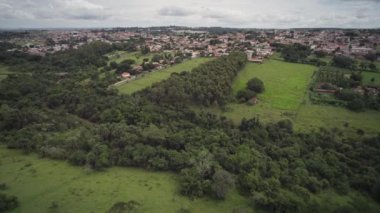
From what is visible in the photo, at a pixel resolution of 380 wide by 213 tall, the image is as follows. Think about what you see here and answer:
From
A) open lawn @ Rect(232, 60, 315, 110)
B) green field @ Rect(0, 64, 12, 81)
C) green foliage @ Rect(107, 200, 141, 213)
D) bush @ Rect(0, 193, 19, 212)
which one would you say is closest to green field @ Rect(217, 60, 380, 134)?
open lawn @ Rect(232, 60, 315, 110)

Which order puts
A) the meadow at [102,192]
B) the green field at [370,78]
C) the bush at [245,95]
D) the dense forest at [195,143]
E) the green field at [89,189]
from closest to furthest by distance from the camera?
1. the meadow at [102,192]
2. the green field at [89,189]
3. the dense forest at [195,143]
4. the bush at [245,95]
5. the green field at [370,78]

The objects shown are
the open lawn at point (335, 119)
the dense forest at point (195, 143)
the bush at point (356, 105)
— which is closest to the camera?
the dense forest at point (195, 143)

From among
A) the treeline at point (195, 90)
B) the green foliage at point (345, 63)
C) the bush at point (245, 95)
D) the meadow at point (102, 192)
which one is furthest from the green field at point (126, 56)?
the meadow at point (102, 192)

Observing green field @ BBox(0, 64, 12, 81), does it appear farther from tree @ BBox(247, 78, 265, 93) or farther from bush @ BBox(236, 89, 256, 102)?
tree @ BBox(247, 78, 265, 93)

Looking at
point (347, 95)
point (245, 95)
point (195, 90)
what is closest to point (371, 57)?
point (347, 95)

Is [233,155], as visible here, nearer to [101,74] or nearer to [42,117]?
[42,117]

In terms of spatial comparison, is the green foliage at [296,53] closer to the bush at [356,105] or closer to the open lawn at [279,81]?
the open lawn at [279,81]

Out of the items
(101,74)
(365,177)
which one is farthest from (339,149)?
(101,74)
